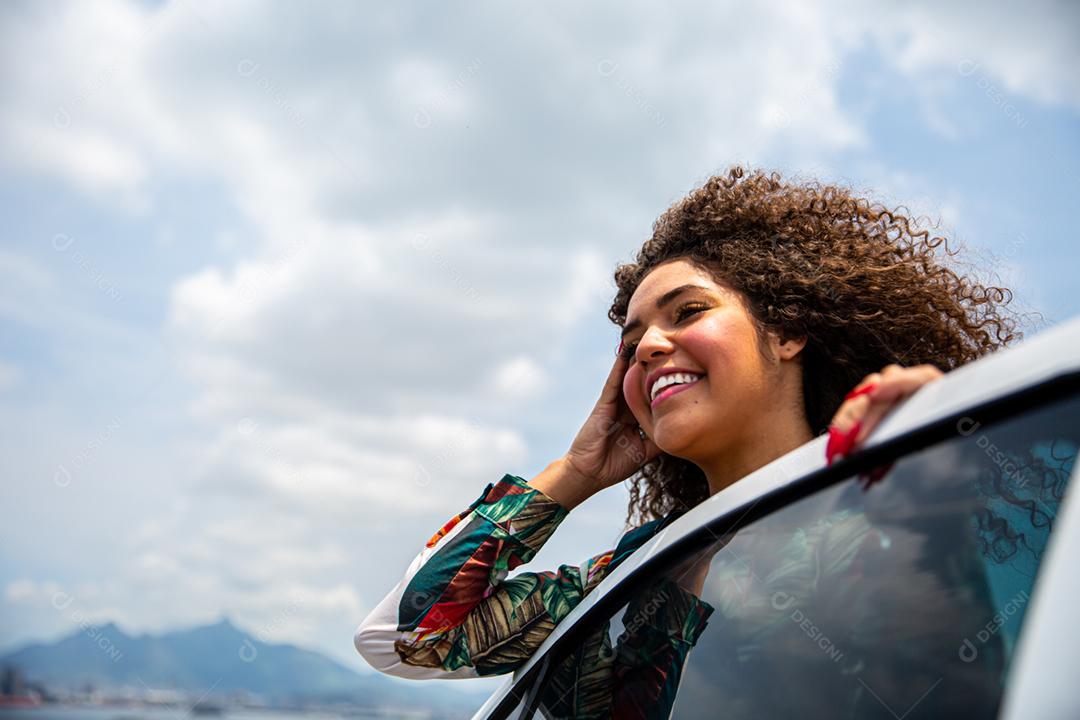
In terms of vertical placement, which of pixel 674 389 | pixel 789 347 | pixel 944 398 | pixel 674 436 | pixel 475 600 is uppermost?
pixel 789 347

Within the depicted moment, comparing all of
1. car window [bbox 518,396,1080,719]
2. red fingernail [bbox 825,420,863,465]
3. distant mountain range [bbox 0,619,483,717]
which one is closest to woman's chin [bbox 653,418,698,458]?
car window [bbox 518,396,1080,719]

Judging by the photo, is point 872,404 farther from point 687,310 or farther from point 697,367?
point 687,310

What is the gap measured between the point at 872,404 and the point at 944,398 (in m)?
0.12

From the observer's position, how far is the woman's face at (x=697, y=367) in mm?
1843

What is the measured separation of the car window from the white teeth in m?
0.64

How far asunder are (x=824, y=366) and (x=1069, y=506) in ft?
4.62

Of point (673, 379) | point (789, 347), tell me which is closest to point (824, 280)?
point (789, 347)

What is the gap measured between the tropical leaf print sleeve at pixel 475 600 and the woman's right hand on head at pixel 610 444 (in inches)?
7.3

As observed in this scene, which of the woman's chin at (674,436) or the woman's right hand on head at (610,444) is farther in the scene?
the woman's right hand on head at (610,444)

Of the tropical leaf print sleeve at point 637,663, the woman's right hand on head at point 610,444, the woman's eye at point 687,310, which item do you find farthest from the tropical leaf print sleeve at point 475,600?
the woman's eye at point 687,310

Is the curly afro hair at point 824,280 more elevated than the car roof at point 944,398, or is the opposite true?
the curly afro hair at point 824,280

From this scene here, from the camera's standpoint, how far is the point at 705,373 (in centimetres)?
188

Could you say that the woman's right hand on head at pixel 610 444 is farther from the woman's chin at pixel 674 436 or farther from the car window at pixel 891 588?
the car window at pixel 891 588

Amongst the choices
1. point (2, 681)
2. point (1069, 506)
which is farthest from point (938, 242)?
point (2, 681)
